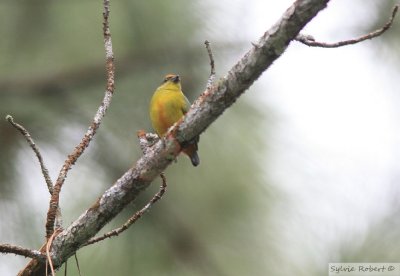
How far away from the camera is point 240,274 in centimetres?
291

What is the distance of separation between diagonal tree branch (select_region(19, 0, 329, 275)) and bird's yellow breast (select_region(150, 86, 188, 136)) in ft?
2.74

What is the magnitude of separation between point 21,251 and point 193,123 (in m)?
0.51

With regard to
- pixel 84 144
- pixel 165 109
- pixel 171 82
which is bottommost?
pixel 84 144

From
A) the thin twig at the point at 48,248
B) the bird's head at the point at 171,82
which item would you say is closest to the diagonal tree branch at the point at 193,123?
the thin twig at the point at 48,248

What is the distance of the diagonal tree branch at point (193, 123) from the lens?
1.20 meters

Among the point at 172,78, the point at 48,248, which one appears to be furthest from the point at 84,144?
the point at 172,78

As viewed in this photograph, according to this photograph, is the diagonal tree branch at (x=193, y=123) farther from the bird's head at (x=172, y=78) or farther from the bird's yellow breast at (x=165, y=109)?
the bird's head at (x=172, y=78)

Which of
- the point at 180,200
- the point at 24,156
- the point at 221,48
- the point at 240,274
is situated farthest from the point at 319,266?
the point at 24,156

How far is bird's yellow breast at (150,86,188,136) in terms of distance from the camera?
7.70ft

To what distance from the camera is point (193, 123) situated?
133 cm

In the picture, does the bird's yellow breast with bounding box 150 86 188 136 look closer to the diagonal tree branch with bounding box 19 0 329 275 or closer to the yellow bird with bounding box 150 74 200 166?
the yellow bird with bounding box 150 74 200 166

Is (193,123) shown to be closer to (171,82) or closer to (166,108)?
(166,108)

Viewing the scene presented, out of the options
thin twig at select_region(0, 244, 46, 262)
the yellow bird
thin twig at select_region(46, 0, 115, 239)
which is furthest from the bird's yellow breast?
thin twig at select_region(0, 244, 46, 262)

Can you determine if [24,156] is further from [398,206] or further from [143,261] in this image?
[398,206]
